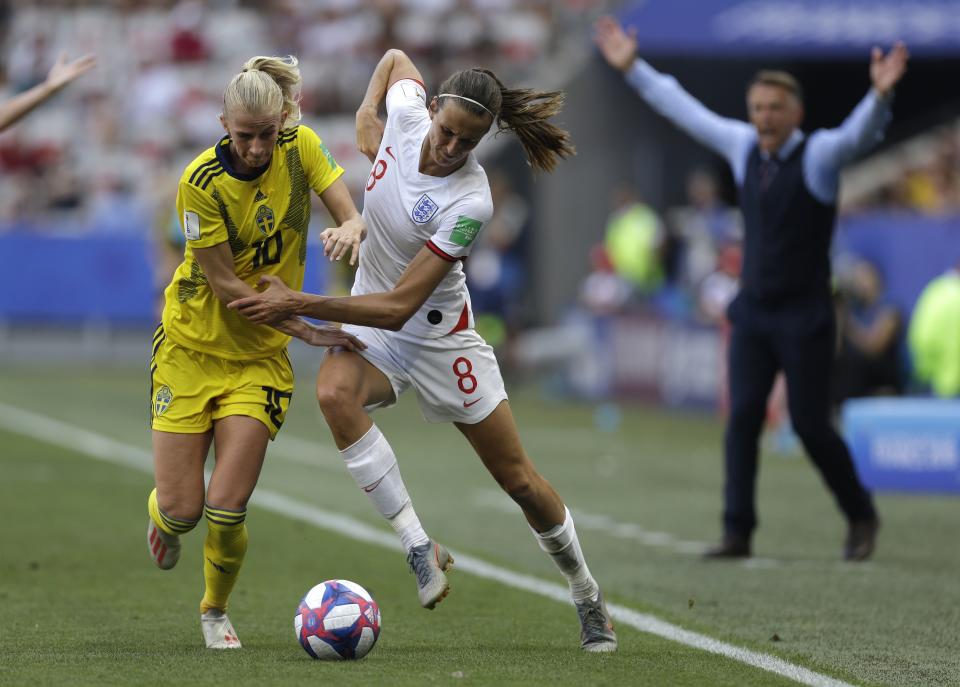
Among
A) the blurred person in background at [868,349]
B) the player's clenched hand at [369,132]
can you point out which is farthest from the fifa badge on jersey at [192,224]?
the blurred person in background at [868,349]

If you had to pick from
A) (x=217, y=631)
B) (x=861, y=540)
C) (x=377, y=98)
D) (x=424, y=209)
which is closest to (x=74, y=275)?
(x=861, y=540)

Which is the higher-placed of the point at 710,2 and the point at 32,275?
the point at 710,2

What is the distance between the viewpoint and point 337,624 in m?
6.21

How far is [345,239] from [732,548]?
13.2ft

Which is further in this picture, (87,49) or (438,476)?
(87,49)

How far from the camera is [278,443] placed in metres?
16.1

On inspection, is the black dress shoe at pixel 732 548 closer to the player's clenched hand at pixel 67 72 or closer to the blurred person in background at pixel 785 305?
the blurred person in background at pixel 785 305

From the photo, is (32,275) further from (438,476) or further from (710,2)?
(438,476)

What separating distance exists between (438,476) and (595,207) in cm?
1250

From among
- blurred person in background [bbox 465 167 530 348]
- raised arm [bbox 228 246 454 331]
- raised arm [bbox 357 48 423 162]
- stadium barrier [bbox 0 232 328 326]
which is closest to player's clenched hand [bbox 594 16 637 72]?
raised arm [bbox 357 48 423 162]

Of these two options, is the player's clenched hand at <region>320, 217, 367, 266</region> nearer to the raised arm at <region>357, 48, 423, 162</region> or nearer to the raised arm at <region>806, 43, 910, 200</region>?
the raised arm at <region>357, 48, 423, 162</region>

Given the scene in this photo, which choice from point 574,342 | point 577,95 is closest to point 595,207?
point 577,95

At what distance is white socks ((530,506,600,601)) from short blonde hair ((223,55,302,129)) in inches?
74.2

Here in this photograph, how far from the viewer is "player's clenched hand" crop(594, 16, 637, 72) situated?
31.2ft
